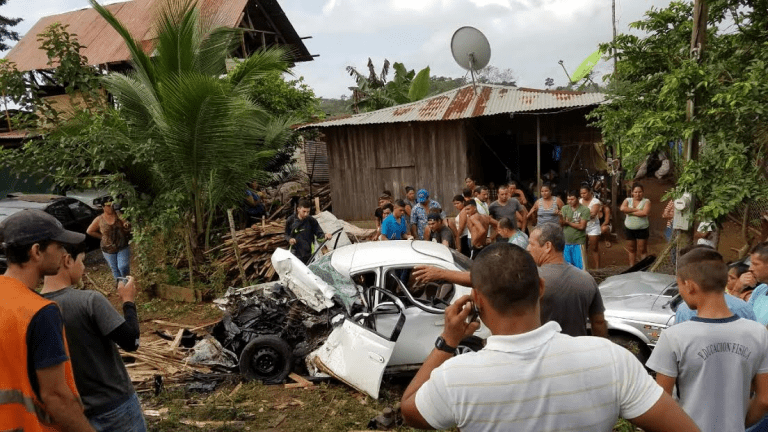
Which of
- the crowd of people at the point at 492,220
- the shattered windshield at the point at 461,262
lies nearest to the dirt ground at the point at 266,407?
the shattered windshield at the point at 461,262

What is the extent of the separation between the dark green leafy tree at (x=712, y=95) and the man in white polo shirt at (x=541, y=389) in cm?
596

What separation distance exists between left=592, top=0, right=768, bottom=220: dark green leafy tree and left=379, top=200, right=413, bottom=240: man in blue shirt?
3773 mm

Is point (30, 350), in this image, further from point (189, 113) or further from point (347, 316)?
point (189, 113)

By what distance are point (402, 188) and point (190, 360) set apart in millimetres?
9848

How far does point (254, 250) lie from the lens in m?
11.0

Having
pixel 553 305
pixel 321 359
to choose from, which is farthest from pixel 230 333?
pixel 553 305

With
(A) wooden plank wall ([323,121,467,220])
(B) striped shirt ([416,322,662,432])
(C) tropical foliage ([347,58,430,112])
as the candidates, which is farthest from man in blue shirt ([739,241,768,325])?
(C) tropical foliage ([347,58,430,112])

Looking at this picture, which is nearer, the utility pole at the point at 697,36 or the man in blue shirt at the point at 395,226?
the utility pole at the point at 697,36

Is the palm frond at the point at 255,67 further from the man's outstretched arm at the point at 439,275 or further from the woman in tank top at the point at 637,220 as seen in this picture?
the man's outstretched arm at the point at 439,275

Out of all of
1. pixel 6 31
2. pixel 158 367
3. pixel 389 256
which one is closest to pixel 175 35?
pixel 158 367

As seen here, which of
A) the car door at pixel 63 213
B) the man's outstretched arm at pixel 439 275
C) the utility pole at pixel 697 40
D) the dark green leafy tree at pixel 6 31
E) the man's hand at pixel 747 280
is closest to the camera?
the man's outstretched arm at pixel 439 275

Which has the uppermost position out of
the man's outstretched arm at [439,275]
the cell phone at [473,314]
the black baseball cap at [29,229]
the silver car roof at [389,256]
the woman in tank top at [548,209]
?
the black baseball cap at [29,229]

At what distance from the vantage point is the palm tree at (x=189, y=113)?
389 inches

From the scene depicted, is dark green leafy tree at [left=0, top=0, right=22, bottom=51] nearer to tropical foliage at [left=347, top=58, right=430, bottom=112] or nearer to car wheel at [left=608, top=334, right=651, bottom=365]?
tropical foliage at [left=347, top=58, right=430, bottom=112]
